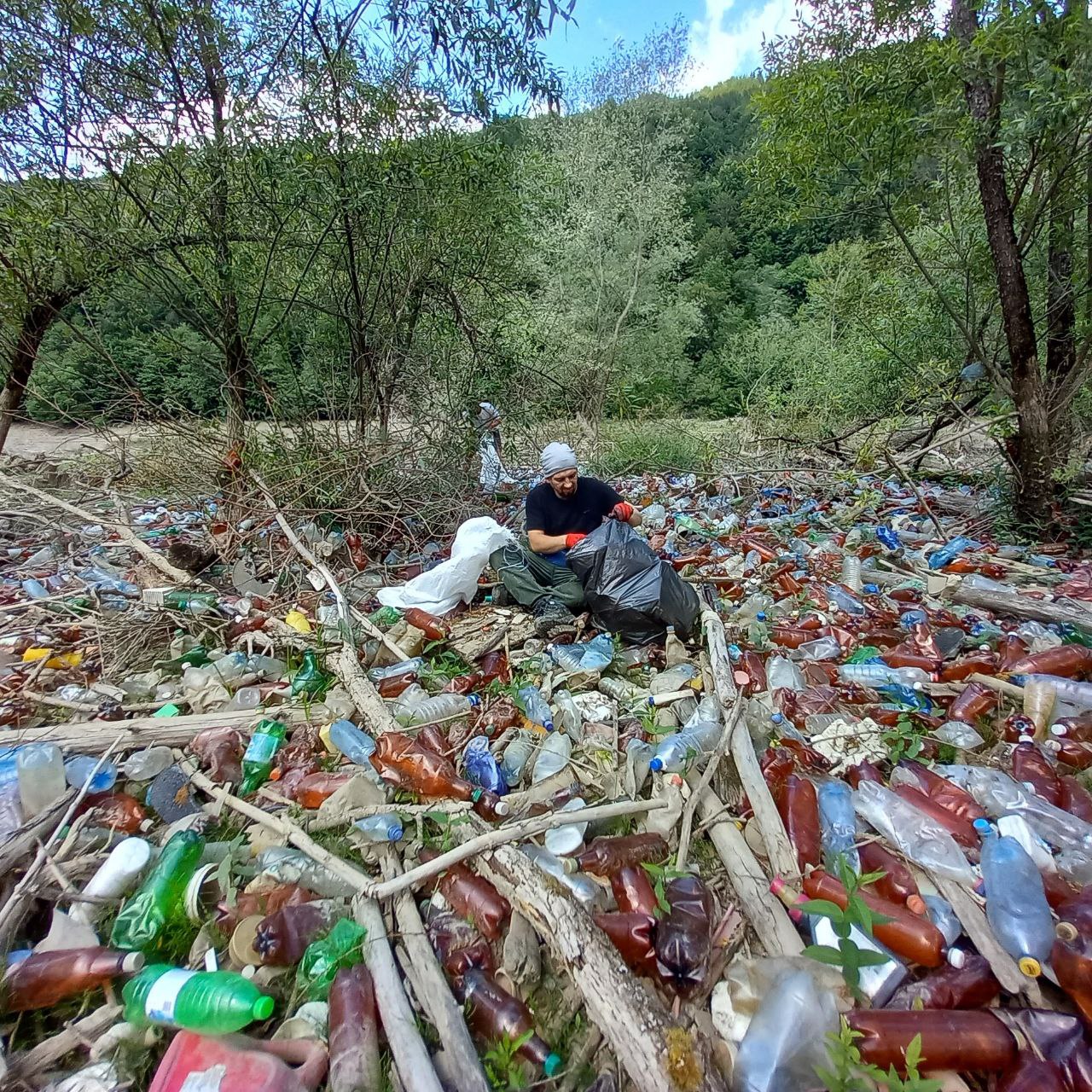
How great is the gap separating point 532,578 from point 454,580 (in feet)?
1.47

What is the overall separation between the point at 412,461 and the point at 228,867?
3.74 m

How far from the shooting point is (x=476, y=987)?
1312mm

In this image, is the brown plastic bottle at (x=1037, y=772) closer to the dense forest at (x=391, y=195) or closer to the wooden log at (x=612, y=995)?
the wooden log at (x=612, y=995)

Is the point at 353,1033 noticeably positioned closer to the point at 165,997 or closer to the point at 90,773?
the point at 165,997

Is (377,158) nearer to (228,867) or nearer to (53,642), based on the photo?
(53,642)

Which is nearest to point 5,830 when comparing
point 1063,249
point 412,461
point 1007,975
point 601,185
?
point 1007,975

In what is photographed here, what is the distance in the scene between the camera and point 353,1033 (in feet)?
3.98

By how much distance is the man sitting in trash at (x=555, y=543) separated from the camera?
3.10m

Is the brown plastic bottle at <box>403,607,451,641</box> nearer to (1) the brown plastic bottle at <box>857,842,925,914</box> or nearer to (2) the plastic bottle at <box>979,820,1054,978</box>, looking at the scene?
(1) the brown plastic bottle at <box>857,842,925,914</box>

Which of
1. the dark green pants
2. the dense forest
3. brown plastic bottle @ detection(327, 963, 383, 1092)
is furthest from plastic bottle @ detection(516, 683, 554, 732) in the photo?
the dense forest

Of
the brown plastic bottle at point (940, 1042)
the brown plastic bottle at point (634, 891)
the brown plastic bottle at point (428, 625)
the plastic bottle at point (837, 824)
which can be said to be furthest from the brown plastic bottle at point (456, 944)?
the brown plastic bottle at point (428, 625)

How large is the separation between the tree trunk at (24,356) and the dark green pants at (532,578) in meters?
4.30

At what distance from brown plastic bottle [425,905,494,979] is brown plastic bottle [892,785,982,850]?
4.24ft

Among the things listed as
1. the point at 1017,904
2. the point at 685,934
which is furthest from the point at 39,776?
the point at 1017,904
